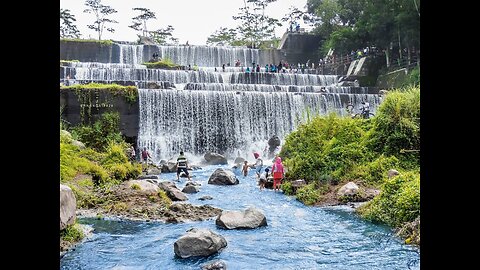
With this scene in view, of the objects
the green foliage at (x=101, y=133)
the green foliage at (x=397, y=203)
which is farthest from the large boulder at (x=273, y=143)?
the green foliage at (x=397, y=203)

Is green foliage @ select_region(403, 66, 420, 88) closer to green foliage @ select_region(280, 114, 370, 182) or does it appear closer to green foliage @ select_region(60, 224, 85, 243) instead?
green foliage @ select_region(280, 114, 370, 182)

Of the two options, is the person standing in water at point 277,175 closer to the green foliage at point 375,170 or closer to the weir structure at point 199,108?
the green foliage at point 375,170

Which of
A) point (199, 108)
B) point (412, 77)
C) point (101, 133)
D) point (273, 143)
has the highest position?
point (412, 77)

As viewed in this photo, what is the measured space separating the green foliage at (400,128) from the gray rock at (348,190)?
154 cm

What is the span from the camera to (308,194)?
33.0 feet

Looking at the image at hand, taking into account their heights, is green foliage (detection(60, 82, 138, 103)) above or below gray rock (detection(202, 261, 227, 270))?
above

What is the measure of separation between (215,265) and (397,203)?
3505 mm

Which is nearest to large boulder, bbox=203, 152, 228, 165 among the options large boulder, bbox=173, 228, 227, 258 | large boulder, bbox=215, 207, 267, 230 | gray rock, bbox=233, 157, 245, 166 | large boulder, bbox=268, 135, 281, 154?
gray rock, bbox=233, 157, 245, 166

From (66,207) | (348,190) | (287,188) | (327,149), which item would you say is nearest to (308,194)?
(348,190)

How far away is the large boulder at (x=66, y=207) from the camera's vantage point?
5.95 m

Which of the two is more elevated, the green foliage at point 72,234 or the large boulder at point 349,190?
the large boulder at point 349,190

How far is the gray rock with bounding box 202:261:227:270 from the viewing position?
5358mm

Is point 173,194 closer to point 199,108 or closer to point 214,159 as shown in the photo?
point 214,159

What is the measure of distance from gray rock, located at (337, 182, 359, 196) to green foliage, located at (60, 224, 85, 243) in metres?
5.49
